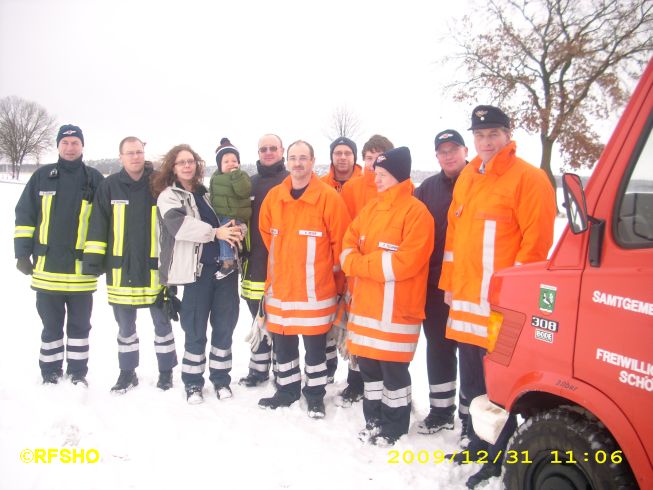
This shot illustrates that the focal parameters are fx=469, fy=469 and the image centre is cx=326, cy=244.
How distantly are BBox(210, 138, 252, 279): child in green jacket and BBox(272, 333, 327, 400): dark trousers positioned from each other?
3.00 ft

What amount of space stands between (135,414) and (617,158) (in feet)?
14.2

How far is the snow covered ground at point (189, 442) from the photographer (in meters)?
3.41

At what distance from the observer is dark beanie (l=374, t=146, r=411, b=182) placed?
12.6 feet

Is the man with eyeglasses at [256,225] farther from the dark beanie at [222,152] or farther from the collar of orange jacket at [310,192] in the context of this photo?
the collar of orange jacket at [310,192]

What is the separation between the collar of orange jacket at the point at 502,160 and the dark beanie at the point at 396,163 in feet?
2.40

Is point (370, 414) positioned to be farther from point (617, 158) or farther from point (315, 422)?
point (617, 158)

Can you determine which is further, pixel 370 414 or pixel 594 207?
pixel 370 414

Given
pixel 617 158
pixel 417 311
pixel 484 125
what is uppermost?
pixel 484 125

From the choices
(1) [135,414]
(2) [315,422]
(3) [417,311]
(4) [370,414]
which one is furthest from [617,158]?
(1) [135,414]

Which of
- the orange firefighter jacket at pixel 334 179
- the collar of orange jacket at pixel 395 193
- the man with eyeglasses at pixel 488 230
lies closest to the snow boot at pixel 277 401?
the man with eyeglasses at pixel 488 230

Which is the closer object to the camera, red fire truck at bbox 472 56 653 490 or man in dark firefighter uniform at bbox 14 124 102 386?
red fire truck at bbox 472 56 653 490

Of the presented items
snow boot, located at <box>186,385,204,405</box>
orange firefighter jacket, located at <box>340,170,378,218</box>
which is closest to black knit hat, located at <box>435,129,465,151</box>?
orange firefighter jacket, located at <box>340,170,378,218</box>

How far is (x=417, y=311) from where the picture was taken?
3.81 m

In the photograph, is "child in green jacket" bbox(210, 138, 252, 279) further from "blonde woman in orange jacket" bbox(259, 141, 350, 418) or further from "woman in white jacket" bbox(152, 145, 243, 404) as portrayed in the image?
"blonde woman in orange jacket" bbox(259, 141, 350, 418)
